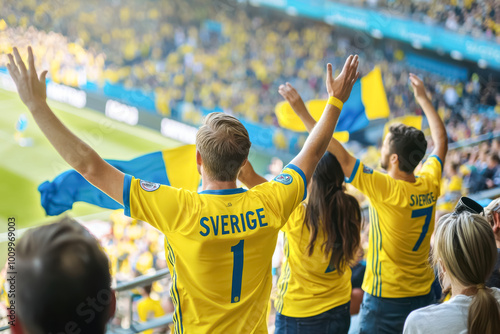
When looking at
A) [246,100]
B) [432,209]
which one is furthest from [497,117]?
[432,209]

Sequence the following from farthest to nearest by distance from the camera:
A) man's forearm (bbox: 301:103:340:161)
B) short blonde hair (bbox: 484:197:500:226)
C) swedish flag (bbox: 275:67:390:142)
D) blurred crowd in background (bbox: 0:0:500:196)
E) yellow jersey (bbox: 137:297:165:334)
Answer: blurred crowd in background (bbox: 0:0:500:196) → swedish flag (bbox: 275:67:390:142) → yellow jersey (bbox: 137:297:165:334) → short blonde hair (bbox: 484:197:500:226) → man's forearm (bbox: 301:103:340:161)

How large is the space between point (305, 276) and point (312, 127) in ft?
2.26

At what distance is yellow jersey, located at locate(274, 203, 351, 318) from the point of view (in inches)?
93.6

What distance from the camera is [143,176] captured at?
10.3 ft

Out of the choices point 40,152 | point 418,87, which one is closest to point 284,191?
point 418,87

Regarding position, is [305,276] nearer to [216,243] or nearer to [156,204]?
[216,243]

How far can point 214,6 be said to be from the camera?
835 inches

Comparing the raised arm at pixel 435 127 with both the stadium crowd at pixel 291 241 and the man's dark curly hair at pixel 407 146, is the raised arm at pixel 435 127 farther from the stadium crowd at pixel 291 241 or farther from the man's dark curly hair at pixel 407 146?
the man's dark curly hair at pixel 407 146

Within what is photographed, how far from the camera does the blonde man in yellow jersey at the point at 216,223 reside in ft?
5.25

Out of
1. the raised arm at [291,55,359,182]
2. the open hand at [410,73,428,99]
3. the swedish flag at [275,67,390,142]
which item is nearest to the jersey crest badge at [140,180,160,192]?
the raised arm at [291,55,359,182]

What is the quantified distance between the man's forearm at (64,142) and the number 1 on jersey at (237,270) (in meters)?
0.53

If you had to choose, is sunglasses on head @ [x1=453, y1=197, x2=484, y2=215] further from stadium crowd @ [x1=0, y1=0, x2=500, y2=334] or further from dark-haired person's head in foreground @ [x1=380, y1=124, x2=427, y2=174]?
dark-haired person's head in foreground @ [x1=380, y1=124, x2=427, y2=174]

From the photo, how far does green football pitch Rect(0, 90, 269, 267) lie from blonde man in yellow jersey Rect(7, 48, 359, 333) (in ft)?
29.4

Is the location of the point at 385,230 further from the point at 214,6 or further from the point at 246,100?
the point at 214,6
